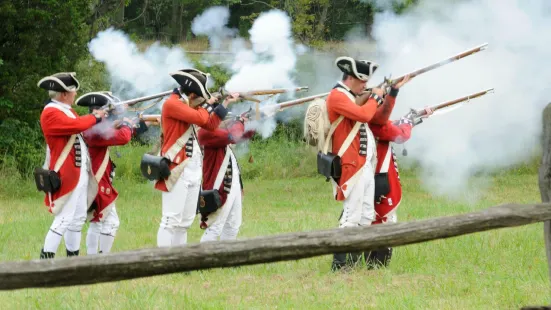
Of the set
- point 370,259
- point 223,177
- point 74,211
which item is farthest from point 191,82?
point 370,259

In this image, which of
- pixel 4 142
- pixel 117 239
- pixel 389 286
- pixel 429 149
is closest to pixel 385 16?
pixel 429 149

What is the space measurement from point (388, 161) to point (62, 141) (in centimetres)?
300

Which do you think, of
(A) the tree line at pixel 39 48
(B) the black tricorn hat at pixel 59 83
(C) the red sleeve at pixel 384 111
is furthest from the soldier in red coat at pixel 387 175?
(A) the tree line at pixel 39 48

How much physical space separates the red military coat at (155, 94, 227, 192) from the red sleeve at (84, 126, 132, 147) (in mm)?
721

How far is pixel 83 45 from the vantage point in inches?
657

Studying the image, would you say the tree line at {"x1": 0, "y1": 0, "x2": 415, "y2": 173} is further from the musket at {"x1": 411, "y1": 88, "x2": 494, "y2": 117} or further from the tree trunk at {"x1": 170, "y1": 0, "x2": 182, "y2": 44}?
the tree trunk at {"x1": 170, "y1": 0, "x2": 182, "y2": 44}

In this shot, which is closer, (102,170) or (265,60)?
(102,170)

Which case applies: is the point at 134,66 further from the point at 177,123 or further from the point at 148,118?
the point at 177,123

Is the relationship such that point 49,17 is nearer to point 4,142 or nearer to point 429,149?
point 4,142

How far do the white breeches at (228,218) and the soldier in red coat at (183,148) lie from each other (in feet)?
1.68

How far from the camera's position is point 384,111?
8297mm

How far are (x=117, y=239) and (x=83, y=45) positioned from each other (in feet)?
22.5

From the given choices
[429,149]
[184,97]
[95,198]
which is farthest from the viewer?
[429,149]

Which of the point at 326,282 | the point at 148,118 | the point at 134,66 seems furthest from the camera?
the point at 134,66
